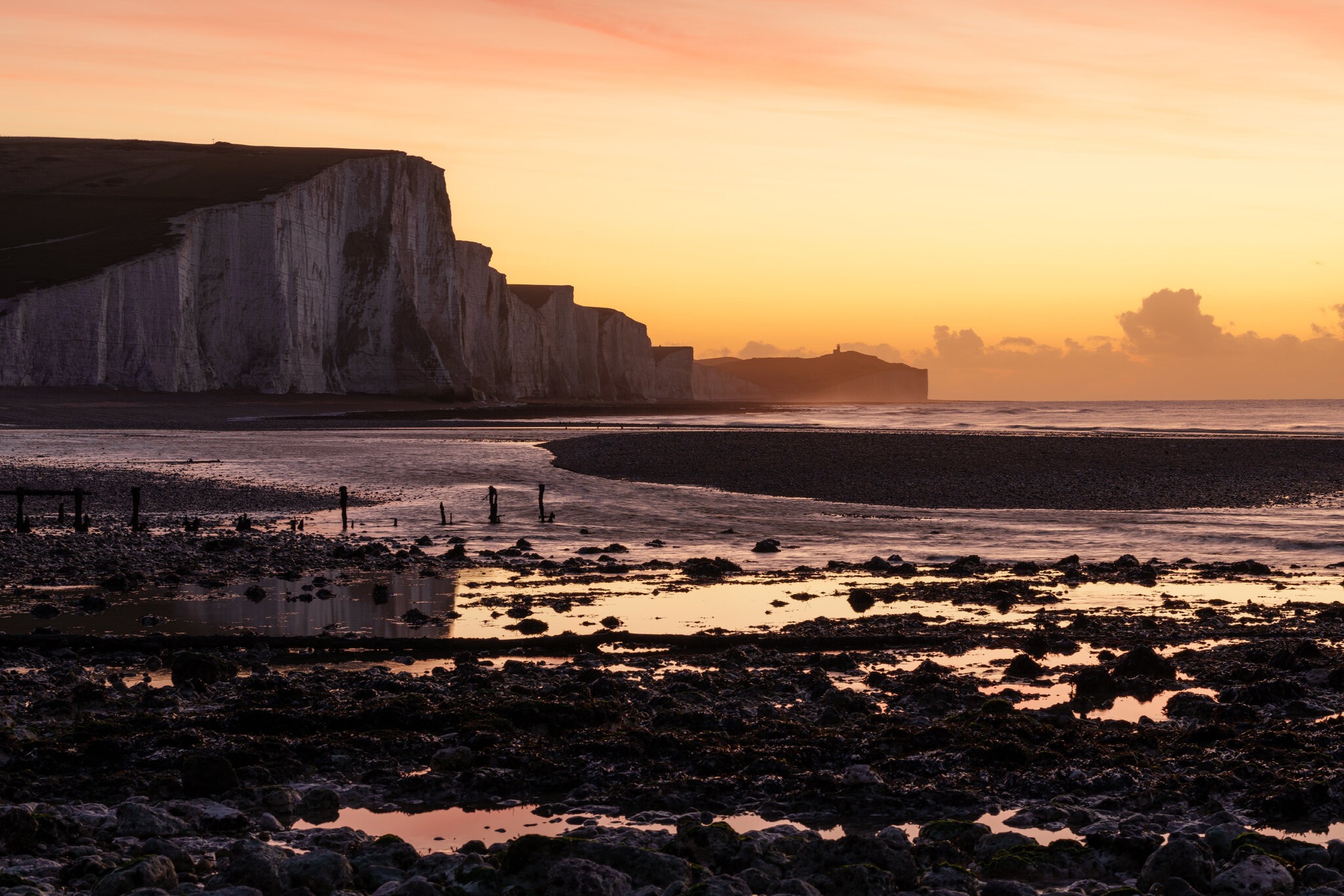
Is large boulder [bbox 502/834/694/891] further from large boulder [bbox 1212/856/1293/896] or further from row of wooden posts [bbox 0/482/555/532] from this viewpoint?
row of wooden posts [bbox 0/482/555/532]

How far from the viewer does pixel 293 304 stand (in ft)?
276

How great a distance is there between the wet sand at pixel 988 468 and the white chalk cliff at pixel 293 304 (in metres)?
36.4

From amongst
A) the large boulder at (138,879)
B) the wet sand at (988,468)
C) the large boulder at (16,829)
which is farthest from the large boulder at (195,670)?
the wet sand at (988,468)

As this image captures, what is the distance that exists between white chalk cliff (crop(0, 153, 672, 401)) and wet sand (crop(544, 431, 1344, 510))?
119 feet

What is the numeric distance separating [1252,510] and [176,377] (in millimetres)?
66583

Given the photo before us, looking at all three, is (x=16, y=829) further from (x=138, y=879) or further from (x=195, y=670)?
(x=195, y=670)

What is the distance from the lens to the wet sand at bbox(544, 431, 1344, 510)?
28766 mm

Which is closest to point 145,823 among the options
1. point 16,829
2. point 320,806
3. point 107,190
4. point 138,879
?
point 16,829

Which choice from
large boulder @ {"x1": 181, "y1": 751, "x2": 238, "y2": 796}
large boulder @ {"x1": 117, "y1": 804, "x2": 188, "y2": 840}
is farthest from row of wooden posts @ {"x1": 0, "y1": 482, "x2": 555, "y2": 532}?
large boulder @ {"x1": 117, "y1": 804, "x2": 188, "y2": 840}

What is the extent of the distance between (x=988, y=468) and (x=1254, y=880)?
102 feet

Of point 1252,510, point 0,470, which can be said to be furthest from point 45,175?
point 1252,510

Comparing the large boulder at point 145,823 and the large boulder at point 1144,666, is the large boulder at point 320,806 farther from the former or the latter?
the large boulder at point 1144,666

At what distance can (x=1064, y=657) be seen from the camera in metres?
11.7

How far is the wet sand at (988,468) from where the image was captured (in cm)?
2877
